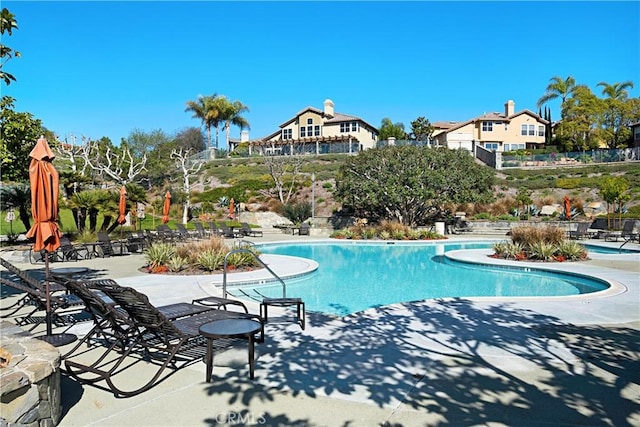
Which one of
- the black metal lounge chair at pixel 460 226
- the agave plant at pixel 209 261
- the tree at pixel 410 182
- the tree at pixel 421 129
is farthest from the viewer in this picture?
the tree at pixel 421 129

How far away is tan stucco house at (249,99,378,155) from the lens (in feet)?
175

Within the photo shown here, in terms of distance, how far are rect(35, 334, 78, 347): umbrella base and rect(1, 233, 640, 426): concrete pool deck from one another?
2.36 feet

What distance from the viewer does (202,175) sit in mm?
48344

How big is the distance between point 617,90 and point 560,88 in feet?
18.8

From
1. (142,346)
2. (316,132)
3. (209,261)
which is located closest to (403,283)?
(209,261)

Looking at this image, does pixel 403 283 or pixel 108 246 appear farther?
pixel 108 246

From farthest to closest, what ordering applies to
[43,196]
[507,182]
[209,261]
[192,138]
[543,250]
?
[192,138], [507,182], [543,250], [209,261], [43,196]

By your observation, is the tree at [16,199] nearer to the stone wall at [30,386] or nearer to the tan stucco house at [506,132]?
the stone wall at [30,386]

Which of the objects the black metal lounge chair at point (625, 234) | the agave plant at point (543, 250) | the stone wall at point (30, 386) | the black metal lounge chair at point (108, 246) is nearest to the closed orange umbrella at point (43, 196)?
the stone wall at point (30, 386)

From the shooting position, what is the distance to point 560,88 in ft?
175

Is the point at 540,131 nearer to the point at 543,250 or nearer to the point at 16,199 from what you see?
the point at 543,250

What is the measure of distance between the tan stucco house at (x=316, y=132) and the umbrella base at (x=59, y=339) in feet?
155

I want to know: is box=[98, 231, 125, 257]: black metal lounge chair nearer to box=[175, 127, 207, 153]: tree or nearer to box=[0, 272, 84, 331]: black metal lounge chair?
box=[0, 272, 84, 331]: black metal lounge chair

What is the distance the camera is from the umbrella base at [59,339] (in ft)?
16.9
